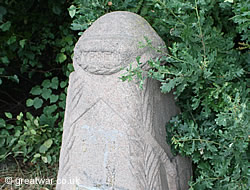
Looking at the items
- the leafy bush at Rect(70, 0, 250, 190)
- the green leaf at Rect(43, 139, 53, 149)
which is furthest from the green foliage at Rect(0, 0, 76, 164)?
the leafy bush at Rect(70, 0, 250, 190)

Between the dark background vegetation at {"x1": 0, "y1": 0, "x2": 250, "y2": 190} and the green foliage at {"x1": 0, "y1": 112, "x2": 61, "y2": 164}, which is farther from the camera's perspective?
the green foliage at {"x1": 0, "y1": 112, "x2": 61, "y2": 164}

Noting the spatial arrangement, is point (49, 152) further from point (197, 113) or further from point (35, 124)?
point (197, 113)

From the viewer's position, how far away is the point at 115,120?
1.67m

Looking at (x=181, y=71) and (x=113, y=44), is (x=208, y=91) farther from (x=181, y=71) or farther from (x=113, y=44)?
(x=113, y=44)

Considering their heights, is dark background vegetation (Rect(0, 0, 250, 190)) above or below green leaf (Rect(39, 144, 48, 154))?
above

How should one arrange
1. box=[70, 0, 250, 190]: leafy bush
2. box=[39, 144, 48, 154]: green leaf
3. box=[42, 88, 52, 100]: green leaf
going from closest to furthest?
1. box=[70, 0, 250, 190]: leafy bush
2. box=[39, 144, 48, 154]: green leaf
3. box=[42, 88, 52, 100]: green leaf

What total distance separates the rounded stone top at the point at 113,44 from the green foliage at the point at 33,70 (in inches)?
52.8

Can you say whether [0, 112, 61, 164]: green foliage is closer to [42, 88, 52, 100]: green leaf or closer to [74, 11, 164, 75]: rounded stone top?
[42, 88, 52, 100]: green leaf

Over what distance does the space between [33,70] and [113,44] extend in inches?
77.1

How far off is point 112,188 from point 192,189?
40 cm

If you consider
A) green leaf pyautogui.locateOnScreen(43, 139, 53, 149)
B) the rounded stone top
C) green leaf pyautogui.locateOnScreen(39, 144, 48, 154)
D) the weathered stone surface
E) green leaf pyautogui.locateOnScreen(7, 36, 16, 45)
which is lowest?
green leaf pyautogui.locateOnScreen(39, 144, 48, 154)

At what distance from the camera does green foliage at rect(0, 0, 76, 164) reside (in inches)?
121

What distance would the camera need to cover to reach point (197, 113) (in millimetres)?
1974

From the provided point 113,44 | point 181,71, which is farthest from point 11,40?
point 181,71
